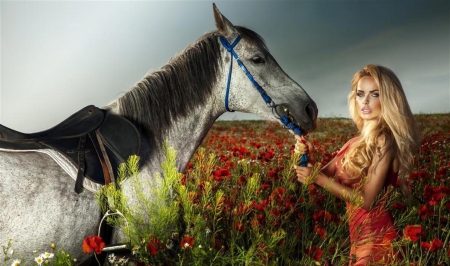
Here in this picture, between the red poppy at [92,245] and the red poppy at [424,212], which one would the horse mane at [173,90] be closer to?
the red poppy at [92,245]

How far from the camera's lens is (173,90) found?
131 inches

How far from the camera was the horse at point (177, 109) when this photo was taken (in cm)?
279

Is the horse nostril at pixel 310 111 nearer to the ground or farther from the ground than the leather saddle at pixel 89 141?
farther from the ground

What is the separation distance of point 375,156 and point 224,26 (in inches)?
67.6

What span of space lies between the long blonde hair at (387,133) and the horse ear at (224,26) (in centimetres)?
124

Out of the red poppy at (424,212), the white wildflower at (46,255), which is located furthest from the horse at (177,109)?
the red poppy at (424,212)

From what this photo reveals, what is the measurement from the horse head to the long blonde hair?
0.51 meters

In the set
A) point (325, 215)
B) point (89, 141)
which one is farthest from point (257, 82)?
point (89, 141)

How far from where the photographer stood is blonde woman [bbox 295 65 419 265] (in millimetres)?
3107

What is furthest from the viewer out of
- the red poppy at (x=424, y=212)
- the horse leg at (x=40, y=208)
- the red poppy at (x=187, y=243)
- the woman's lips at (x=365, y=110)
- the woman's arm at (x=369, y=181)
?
the red poppy at (x=424, y=212)

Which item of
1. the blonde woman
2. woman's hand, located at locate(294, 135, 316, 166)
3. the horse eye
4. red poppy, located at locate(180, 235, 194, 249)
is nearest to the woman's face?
the blonde woman

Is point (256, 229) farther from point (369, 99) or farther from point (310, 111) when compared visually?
point (369, 99)

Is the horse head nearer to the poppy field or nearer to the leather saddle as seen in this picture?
the poppy field

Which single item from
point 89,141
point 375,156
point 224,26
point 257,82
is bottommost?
point 375,156
